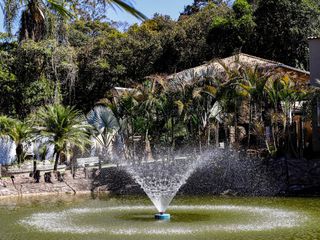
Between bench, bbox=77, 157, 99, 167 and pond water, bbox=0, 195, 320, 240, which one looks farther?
bench, bbox=77, 157, 99, 167

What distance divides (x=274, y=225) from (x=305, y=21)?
78.8 feet

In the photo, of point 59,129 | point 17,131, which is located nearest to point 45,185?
point 59,129

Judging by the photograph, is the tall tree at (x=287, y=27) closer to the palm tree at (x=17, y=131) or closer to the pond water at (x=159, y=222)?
the palm tree at (x=17, y=131)

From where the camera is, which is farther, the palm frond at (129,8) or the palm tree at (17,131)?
the palm tree at (17,131)

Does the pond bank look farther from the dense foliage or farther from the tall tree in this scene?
the tall tree

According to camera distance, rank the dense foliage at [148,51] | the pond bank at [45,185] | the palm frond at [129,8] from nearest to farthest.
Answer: the palm frond at [129,8], the pond bank at [45,185], the dense foliage at [148,51]

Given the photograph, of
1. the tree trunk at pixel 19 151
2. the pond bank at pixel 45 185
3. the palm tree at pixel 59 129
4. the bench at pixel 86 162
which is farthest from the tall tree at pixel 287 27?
the tree trunk at pixel 19 151

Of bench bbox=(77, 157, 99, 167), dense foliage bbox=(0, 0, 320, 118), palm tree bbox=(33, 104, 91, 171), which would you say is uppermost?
dense foliage bbox=(0, 0, 320, 118)

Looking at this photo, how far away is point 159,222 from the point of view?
14461mm

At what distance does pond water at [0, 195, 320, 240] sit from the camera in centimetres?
1272

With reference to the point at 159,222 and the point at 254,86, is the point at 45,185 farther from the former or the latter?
the point at 159,222

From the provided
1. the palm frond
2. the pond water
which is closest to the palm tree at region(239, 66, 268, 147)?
the pond water

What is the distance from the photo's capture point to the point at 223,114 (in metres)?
24.5

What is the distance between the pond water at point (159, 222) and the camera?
12.7 metres
